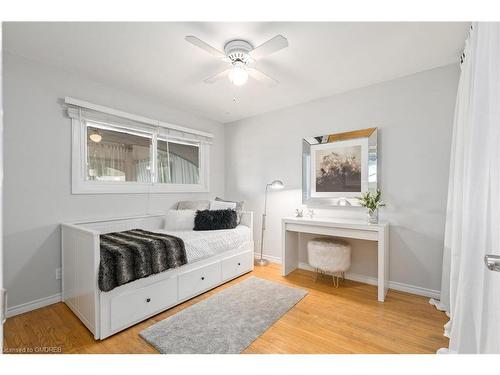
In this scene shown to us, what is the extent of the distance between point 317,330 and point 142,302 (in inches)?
59.5

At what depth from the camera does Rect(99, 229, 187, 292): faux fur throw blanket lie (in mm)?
1842

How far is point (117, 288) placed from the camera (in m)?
1.90

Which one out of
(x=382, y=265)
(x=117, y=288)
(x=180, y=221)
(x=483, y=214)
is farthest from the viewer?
(x=180, y=221)

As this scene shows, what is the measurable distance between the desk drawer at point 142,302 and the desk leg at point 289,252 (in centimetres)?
143

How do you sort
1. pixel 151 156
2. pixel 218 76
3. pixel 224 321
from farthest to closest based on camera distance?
pixel 151 156
pixel 218 76
pixel 224 321

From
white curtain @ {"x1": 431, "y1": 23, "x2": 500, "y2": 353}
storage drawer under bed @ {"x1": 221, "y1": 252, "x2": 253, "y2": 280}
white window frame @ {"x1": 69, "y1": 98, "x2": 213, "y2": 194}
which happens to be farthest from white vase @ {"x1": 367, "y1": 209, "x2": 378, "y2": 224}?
white window frame @ {"x1": 69, "y1": 98, "x2": 213, "y2": 194}

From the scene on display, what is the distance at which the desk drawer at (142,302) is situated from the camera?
1884 mm

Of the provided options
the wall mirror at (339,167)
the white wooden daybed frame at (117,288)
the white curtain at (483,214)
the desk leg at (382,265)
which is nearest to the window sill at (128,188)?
the white wooden daybed frame at (117,288)

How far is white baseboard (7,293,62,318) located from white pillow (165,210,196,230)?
1289mm

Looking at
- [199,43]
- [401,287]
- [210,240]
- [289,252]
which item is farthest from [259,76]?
[401,287]

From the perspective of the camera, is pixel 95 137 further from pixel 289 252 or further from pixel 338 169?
pixel 338 169

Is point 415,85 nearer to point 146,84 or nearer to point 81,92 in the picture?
point 146,84

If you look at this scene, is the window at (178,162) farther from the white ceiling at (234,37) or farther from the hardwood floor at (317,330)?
the hardwood floor at (317,330)

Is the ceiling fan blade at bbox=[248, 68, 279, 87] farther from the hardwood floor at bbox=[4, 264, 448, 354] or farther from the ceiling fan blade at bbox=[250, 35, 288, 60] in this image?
the hardwood floor at bbox=[4, 264, 448, 354]
